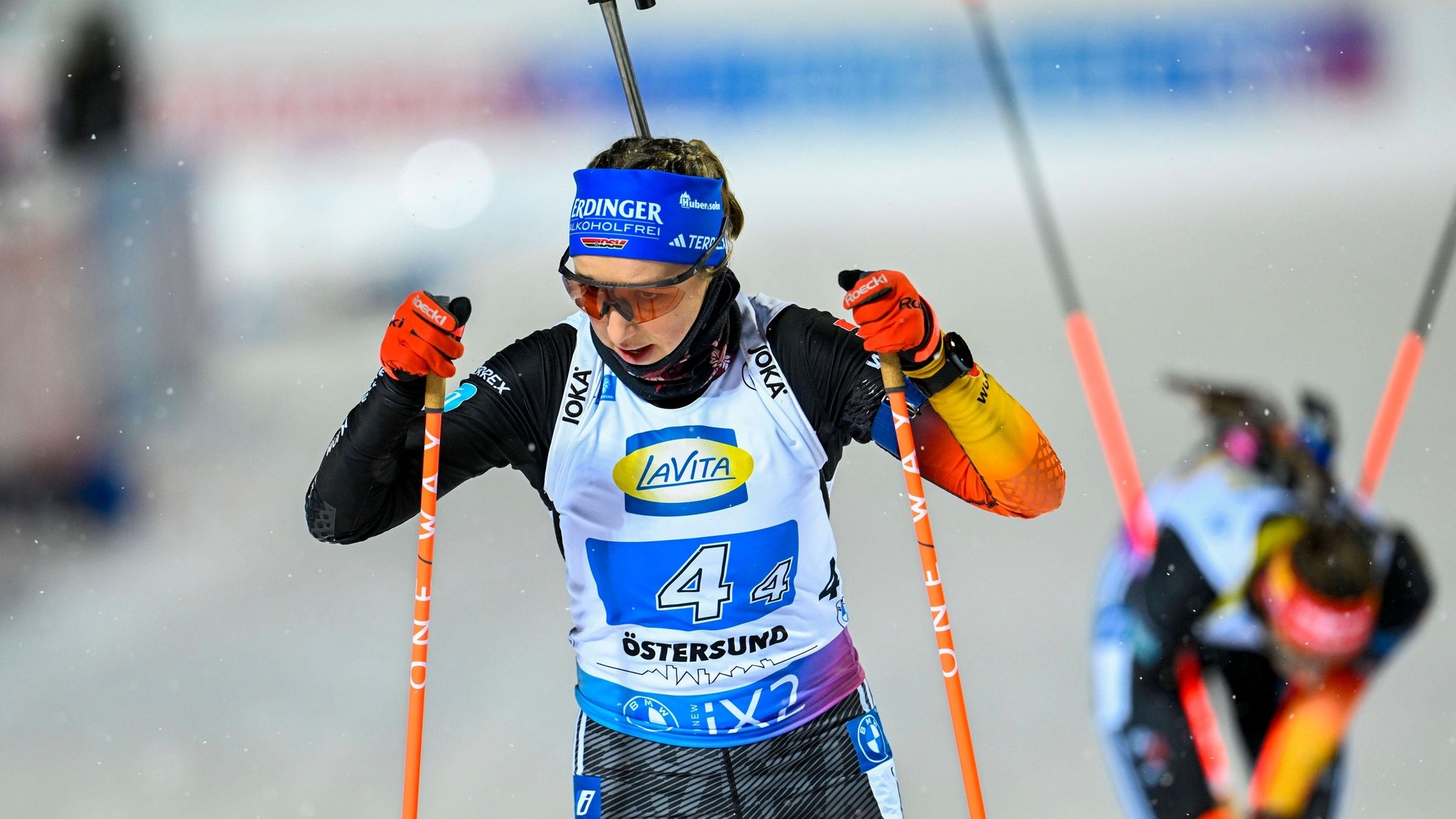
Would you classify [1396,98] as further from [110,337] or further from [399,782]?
[110,337]

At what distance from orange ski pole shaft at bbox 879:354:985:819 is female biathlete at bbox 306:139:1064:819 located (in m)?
0.05

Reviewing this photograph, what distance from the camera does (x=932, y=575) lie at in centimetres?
211

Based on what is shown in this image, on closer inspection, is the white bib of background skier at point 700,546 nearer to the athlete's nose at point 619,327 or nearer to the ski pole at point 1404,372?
the athlete's nose at point 619,327

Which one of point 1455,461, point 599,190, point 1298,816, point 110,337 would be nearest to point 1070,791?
point 1298,816

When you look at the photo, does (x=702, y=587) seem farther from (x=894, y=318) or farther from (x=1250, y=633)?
(x=1250, y=633)

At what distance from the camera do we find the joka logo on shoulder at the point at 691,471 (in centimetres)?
202

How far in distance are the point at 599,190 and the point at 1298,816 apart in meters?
1.86

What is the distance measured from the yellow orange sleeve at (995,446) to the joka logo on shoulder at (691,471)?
0.30m

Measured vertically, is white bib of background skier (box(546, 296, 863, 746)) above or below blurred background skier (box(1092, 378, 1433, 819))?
above

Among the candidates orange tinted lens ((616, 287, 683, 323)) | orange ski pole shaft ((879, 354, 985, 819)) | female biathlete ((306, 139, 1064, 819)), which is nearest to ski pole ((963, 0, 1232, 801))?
orange ski pole shaft ((879, 354, 985, 819))

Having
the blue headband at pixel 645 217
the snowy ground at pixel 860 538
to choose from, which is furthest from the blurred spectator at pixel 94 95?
the blue headband at pixel 645 217

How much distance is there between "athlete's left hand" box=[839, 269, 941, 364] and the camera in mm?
1904

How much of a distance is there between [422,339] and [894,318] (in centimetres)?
68

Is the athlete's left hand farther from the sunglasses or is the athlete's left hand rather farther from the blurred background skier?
the blurred background skier
